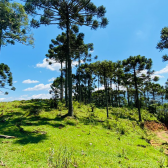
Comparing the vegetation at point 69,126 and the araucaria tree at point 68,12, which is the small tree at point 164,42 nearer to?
the vegetation at point 69,126

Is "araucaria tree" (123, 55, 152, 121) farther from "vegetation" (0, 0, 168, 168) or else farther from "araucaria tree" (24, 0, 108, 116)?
"araucaria tree" (24, 0, 108, 116)

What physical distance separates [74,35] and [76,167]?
1549cm

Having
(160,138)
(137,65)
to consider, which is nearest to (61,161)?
(160,138)

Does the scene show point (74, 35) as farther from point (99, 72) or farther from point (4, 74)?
point (4, 74)

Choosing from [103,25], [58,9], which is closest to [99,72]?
[103,25]

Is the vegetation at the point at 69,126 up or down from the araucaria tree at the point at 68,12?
down

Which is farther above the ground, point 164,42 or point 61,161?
point 164,42

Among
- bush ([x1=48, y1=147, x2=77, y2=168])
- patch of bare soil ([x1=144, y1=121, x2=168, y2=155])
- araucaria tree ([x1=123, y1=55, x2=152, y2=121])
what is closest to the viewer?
bush ([x1=48, y1=147, x2=77, y2=168])

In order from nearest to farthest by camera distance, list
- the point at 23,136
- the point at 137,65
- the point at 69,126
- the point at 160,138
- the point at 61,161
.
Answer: the point at 61,161 → the point at 23,136 → the point at 69,126 → the point at 160,138 → the point at 137,65

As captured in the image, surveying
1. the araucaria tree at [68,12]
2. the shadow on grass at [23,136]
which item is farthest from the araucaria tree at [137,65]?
the shadow on grass at [23,136]

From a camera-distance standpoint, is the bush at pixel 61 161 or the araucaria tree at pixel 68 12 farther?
the araucaria tree at pixel 68 12

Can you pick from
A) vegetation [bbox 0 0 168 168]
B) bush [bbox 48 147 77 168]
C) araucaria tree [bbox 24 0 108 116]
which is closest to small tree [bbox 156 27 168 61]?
vegetation [bbox 0 0 168 168]

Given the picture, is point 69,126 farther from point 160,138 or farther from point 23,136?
point 160,138

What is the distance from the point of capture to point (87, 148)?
5.45m
